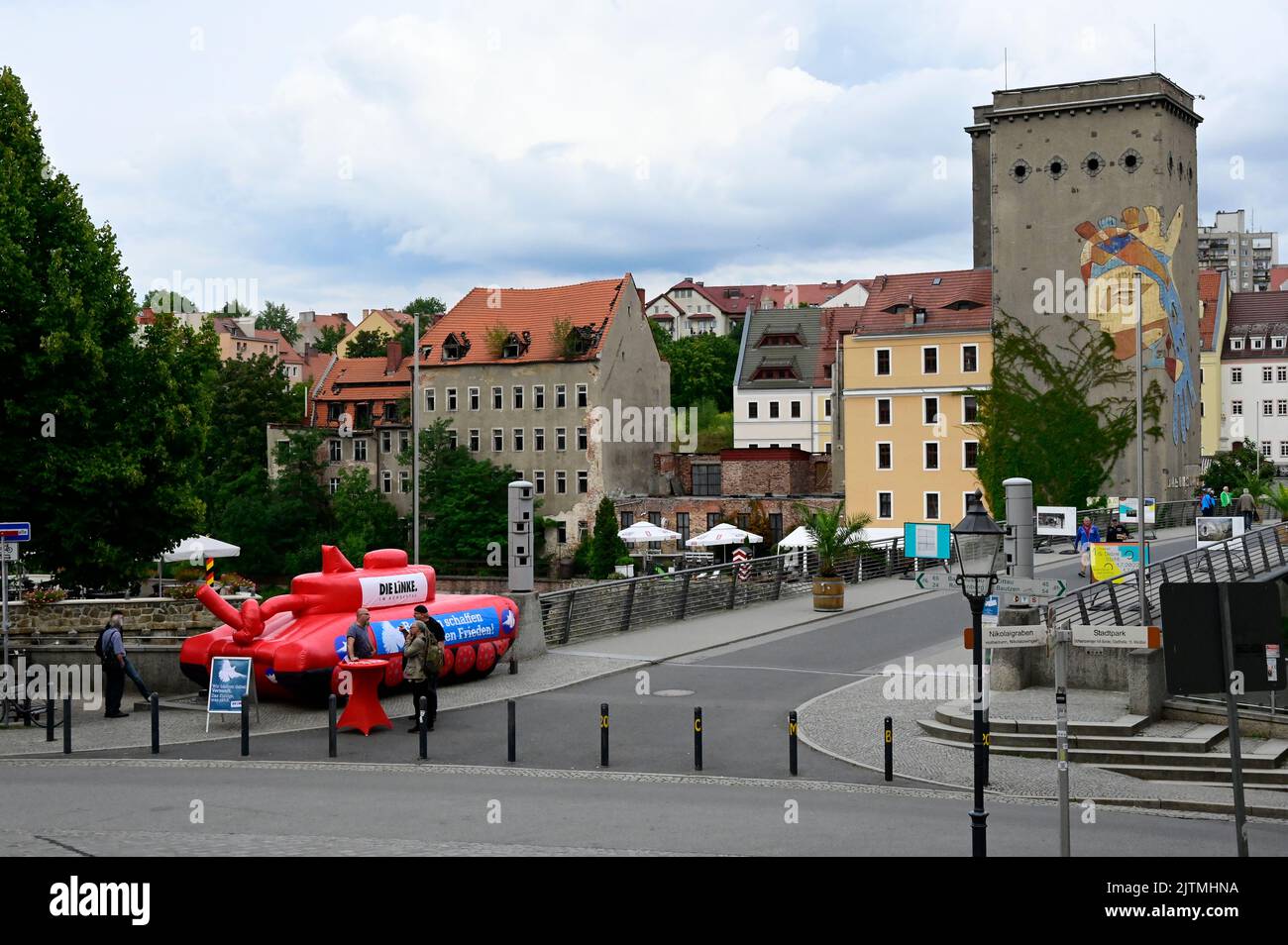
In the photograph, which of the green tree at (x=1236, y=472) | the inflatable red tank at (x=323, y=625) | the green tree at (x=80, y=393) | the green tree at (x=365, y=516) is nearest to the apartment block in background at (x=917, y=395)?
the green tree at (x=1236, y=472)

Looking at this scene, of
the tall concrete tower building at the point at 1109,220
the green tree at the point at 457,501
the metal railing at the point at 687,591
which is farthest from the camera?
the green tree at the point at 457,501

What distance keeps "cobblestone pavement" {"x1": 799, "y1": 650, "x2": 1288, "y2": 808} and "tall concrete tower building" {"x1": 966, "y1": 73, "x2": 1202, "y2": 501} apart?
4322 cm

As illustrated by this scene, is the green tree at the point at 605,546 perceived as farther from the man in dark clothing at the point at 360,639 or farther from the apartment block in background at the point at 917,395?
the man in dark clothing at the point at 360,639

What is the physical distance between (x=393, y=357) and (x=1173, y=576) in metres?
70.3

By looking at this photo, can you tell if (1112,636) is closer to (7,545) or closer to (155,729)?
(155,729)

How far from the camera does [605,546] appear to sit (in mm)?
77500

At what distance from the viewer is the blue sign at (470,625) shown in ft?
74.8

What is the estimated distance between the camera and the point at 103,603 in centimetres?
2458

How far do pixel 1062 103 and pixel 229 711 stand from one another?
5273cm

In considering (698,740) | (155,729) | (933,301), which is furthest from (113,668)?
(933,301)

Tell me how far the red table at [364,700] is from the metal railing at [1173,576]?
1014cm

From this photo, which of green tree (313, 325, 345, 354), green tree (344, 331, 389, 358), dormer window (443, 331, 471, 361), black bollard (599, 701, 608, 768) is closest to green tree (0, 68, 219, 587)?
black bollard (599, 701, 608, 768)

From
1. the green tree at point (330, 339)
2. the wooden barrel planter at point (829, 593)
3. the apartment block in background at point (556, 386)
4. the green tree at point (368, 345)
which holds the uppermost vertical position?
the green tree at point (330, 339)

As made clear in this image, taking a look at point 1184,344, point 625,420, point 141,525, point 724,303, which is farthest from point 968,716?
point 724,303
